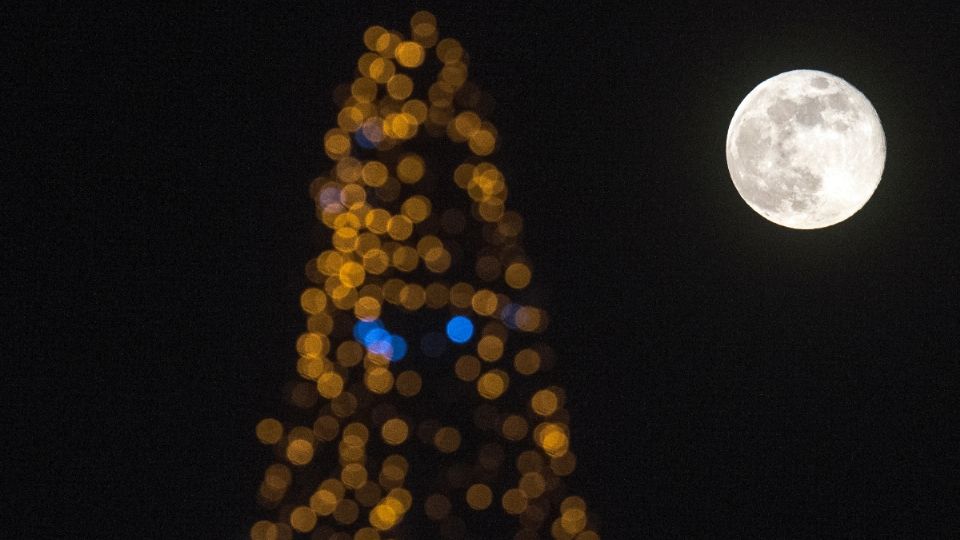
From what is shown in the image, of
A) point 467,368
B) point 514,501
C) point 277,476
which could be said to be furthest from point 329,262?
point 514,501

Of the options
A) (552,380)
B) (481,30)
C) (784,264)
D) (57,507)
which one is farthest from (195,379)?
(784,264)

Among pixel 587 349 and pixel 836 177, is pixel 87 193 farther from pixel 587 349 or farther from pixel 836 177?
pixel 836 177

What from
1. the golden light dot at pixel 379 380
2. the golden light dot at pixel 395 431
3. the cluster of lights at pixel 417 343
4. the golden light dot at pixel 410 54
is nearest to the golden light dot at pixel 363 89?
the cluster of lights at pixel 417 343

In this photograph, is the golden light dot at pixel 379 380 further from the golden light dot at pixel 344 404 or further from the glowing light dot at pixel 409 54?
the glowing light dot at pixel 409 54

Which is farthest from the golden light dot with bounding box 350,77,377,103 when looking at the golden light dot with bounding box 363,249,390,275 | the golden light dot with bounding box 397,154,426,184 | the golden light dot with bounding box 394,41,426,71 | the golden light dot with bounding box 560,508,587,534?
the golden light dot with bounding box 560,508,587,534

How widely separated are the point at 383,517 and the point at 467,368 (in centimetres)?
53

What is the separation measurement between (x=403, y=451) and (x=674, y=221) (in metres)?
1.12

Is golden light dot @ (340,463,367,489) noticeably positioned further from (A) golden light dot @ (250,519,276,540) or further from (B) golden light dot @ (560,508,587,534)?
(B) golden light dot @ (560,508,587,534)

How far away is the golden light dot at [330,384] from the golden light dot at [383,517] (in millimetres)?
383

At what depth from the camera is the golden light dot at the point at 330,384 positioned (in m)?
2.67

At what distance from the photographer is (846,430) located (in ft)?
8.20

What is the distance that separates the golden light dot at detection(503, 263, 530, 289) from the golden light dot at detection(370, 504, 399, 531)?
0.80 m

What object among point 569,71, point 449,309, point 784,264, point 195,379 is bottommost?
point 195,379

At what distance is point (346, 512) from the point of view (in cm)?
263
